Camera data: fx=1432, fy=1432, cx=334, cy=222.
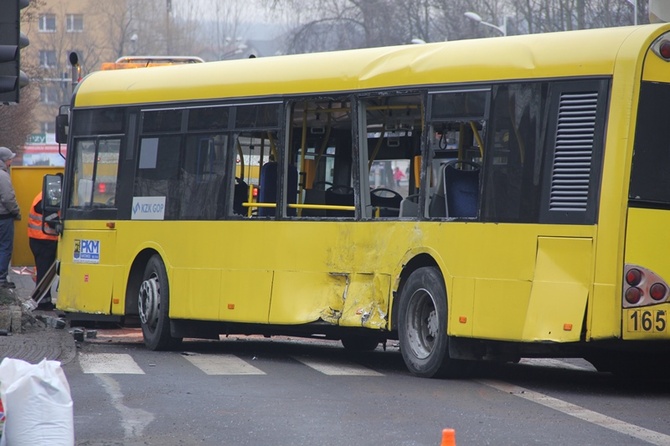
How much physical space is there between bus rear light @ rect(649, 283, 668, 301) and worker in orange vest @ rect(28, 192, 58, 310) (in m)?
11.1

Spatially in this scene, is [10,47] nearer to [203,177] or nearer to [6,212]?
[203,177]

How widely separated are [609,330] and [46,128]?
99108 mm

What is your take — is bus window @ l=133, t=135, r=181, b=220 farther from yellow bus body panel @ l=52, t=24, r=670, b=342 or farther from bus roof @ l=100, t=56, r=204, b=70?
bus roof @ l=100, t=56, r=204, b=70

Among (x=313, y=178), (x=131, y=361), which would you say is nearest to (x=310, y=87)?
(x=313, y=178)

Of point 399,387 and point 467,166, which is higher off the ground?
point 467,166

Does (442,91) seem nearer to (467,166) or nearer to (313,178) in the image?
(467,166)

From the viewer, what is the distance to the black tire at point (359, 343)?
1521cm

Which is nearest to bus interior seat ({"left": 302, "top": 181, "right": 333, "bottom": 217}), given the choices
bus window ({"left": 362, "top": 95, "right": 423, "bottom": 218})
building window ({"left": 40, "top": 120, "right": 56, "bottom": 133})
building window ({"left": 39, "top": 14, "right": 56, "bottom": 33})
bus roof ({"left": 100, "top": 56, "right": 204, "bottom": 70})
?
bus window ({"left": 362, "top": 95, "right": 423, "bottom": 218})

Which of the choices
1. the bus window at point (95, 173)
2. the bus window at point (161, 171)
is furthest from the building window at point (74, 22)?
the bus window at point (161, 171)

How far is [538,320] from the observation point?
36.1 feet

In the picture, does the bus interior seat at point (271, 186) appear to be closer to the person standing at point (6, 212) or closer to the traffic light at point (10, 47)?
the traffic light at point (10, 47)

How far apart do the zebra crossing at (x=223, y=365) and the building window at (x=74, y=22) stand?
87002 millimetres

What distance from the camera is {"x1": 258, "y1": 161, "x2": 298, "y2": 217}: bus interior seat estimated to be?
13852 millimetres

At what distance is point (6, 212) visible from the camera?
19.5m
